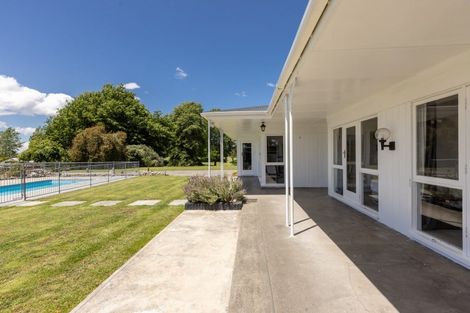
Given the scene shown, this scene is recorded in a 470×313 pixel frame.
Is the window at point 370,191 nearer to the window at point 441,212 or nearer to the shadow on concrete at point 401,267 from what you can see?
the shadow on concrete at point 401,267

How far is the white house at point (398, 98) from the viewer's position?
7.32ft

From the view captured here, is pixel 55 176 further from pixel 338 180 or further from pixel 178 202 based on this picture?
pixel 338 180

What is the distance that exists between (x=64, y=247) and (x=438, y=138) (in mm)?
5775

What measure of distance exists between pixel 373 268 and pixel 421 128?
233 cm

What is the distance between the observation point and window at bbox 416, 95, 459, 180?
3395 millimetres

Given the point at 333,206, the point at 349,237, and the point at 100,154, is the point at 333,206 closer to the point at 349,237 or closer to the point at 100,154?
the point at 349,237

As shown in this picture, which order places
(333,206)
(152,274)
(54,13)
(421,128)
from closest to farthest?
(152,274), (421,128), (333,206), (54,13)

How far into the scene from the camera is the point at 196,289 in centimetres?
271

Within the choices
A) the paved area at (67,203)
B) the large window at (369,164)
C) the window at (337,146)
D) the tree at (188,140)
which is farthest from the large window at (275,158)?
the tree at (188,140)

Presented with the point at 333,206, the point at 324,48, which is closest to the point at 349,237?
the point at 333,206

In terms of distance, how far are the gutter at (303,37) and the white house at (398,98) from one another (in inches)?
0.4

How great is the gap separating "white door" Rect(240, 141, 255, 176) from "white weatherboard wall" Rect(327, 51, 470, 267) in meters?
9.97

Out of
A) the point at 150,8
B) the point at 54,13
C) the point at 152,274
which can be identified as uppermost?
the point at 150,8

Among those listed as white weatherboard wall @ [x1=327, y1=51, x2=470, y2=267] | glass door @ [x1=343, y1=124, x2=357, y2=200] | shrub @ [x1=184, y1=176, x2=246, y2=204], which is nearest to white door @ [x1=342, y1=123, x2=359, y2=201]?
glass door @ [x1=343, y1=124, x2=357, y2=200]
